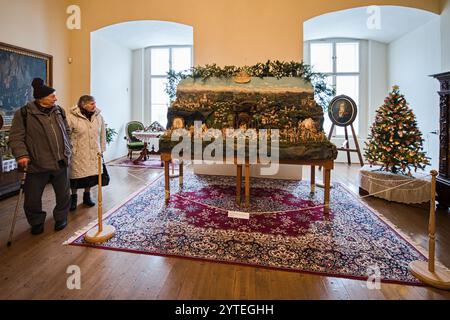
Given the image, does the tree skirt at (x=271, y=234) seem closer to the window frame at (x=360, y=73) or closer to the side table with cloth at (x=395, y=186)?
the side table with cloth at (x=395, y=186)

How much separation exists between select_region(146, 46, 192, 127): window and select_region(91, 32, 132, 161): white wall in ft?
2.46

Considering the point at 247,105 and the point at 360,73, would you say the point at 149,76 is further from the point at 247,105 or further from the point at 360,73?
the point at 360,73

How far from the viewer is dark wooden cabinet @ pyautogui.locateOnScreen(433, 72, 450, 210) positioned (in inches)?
155

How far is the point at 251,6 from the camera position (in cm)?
592

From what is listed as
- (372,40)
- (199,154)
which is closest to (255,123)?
(199,154)

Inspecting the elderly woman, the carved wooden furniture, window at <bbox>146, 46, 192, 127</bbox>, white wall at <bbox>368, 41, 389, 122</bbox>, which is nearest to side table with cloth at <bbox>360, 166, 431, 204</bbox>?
the elderly woman

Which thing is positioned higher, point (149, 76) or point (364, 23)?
point (364, 23)

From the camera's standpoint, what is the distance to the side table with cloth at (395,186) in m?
4.20

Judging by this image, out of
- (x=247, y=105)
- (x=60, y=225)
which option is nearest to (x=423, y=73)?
(x=247, y=105)

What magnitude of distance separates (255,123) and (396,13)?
426cm

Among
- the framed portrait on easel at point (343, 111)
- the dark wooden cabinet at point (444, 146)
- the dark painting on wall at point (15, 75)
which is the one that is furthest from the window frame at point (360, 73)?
the dark painting on wall at point (15, 75)

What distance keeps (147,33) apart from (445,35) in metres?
6.87

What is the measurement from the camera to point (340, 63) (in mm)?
8547
